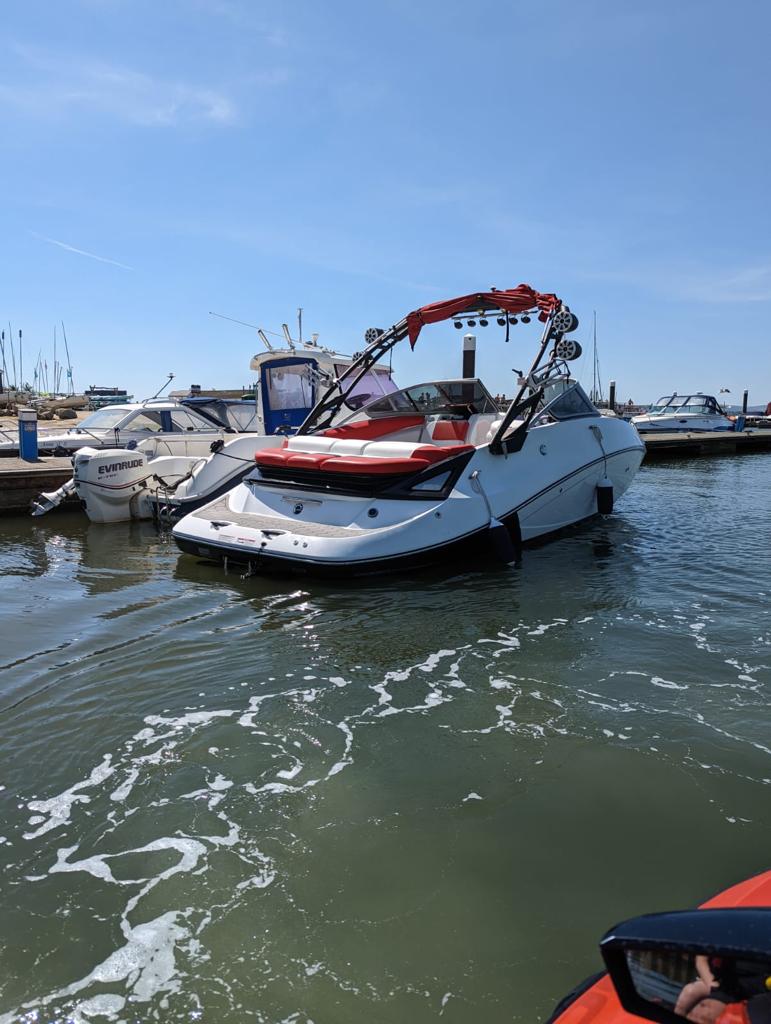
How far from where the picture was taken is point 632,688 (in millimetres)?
4867

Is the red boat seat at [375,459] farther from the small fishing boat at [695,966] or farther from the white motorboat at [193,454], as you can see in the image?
the small fishing boat at [695,966]

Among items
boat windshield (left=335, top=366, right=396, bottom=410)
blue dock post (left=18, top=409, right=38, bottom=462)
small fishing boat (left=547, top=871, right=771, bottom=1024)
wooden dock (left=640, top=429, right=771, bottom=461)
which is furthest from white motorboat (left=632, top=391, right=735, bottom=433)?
small fishing boat (left=547, top=871, right=771, bottom=1024)

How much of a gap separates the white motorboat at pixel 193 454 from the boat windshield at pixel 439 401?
5.66 ft

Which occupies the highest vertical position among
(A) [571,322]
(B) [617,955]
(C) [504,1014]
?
(A) [571,322]

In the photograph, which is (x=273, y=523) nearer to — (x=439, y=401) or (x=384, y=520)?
(x=384, y=520)

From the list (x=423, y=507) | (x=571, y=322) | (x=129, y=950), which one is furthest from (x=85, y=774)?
(x=571, y=322)

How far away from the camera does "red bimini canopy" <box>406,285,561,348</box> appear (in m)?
9.71

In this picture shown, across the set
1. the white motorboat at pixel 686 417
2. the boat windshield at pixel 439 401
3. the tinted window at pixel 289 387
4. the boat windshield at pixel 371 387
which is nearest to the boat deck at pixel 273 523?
the boat windshield at pixel 439 401

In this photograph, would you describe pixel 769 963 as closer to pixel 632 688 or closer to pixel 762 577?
pixel 632 688

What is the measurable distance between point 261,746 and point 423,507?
4.09m

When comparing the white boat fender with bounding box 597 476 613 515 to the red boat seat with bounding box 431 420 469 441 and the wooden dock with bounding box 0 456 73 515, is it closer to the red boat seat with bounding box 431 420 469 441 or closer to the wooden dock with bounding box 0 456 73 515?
the red boat seat with bounding box 431 420 469 441

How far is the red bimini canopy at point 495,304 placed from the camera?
9.71 m

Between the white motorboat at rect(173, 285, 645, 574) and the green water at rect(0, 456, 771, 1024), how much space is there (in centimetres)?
86

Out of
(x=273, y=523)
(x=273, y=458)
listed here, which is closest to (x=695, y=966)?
(x=273, y=523)
